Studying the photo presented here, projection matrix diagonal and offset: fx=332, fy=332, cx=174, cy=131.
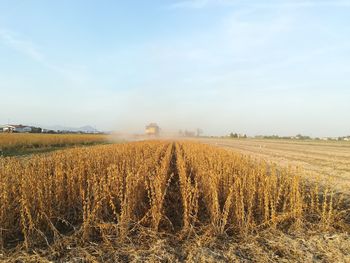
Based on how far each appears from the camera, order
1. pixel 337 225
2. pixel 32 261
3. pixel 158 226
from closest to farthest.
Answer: pixel 32 261 < pixel 158 226 < pixel 337 225

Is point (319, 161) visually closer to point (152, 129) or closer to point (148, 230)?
point (148, 230)

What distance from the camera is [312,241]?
191 inches

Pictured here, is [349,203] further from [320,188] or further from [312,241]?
[312,241]

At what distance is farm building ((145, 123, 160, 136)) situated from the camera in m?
70.0

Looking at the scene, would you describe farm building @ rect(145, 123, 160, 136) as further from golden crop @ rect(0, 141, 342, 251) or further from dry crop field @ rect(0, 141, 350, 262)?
dry crop field @ rect(0, 141, 350, 262)

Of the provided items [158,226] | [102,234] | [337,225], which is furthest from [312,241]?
[102,234]

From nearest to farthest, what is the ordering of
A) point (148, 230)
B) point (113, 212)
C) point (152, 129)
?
point (148, 230) < point (113, 212) < point (152, 129)

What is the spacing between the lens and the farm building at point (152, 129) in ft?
230

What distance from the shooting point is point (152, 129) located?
70500 millimetres

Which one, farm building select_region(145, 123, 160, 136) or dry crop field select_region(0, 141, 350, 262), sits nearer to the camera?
dry crop field select_region(0, 141, 350, 262)

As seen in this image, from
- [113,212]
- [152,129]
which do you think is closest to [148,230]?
[113,212]

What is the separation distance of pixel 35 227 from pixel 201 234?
2.46 meters

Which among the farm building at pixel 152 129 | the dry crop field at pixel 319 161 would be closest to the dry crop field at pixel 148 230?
the dry crop field at pixel 319 161

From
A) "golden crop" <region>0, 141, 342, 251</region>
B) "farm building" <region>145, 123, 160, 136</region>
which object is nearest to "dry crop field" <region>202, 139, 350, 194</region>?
"golden crop" <region>0, 141, 342, 251</region>
